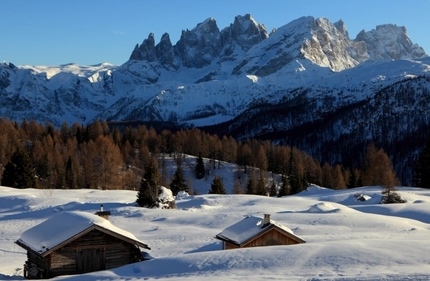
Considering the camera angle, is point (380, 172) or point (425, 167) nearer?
point (380, 172)

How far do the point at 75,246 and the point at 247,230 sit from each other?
1024 cm

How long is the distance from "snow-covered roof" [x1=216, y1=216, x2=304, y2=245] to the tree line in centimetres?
2691

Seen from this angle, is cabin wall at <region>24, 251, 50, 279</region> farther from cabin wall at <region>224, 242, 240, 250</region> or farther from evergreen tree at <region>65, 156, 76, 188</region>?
evergreen tree at <region>65, 156, 76, 188</region>

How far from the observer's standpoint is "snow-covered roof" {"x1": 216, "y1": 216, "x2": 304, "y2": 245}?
30584mm

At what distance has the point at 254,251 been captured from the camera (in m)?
26.9

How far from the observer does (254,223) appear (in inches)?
1247

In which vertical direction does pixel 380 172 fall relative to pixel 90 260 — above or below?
above

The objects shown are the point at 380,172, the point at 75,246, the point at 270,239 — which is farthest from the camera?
the point at 380,172

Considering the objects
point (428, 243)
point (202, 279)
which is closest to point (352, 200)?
point (428, 243)

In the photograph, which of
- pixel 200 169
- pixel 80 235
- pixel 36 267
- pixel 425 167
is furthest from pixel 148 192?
pixel 200 169

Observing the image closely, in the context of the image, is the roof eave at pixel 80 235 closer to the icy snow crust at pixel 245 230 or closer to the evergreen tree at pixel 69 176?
the icy snow crust at pixel 245 230

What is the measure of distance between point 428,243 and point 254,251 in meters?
9.80

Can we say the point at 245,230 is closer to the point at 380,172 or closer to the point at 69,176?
the point at 380,172

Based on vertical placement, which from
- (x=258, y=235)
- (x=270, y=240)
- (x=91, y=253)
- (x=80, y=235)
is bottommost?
(x=91, y=253)
